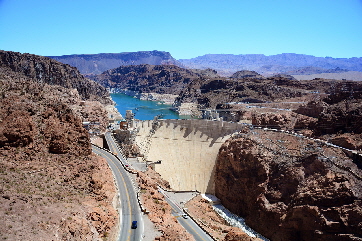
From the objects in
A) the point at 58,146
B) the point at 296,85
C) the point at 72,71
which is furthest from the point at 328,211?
the point at 72,71

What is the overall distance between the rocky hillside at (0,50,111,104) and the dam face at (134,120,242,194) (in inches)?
2819

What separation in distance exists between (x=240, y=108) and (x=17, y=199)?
89203mm

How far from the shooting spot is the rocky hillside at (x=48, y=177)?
16516mm

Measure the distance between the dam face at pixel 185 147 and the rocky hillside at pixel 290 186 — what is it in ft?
9.56

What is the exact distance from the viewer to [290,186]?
4125 cm

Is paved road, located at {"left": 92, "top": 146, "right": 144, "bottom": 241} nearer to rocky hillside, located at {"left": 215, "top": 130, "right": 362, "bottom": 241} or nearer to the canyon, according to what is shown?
the canyon

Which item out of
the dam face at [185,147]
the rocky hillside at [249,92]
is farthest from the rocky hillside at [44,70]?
the dam face at [185,147]

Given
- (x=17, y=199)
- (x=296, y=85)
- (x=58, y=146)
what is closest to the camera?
(x=17, y=199)

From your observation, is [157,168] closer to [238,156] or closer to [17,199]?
[238,156]

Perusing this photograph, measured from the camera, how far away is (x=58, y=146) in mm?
24406

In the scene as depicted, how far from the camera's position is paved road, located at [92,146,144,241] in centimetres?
2235

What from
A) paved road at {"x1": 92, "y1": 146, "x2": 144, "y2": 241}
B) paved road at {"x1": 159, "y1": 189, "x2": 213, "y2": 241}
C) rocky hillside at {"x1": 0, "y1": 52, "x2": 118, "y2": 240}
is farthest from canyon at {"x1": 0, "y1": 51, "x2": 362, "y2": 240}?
paved road at {"x1": 159, "y1": 189, "x2": 213, "y2": 241}

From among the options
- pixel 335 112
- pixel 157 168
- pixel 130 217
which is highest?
pixel 335 112

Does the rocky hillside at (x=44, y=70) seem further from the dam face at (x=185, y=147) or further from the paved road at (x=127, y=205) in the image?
the paved road at (x=127, y=205)
